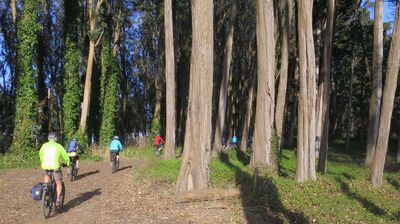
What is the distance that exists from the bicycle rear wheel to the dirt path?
174 millimetres

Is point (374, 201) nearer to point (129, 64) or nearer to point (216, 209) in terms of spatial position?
point (216, 209)

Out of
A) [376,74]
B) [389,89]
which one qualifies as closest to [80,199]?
[389,89]

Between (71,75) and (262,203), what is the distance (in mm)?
19562

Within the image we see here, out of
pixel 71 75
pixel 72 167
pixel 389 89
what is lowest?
pixel 72 167

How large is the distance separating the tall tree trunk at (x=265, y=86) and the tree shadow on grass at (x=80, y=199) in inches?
244

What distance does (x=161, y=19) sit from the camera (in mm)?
34219

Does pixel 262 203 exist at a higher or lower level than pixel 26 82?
lower

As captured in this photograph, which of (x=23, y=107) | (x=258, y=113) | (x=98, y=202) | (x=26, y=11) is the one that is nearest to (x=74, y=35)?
(x=26, y=11)

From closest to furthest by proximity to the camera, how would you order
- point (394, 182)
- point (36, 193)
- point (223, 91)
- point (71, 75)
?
point (36, 193), point (394, 182), point (223, 91), point (71, 75)

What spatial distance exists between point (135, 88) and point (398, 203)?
38.2 meters

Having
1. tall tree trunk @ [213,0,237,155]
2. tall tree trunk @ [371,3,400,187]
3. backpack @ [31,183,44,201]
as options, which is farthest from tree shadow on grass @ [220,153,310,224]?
tall tree trunk @ [213,0,237,155]

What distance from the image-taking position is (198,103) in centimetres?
1279

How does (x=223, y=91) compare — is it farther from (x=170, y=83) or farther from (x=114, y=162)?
A: (x=114, y=162)

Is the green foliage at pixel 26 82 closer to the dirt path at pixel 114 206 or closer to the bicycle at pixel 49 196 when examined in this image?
the dirt path at pixel 114 206
